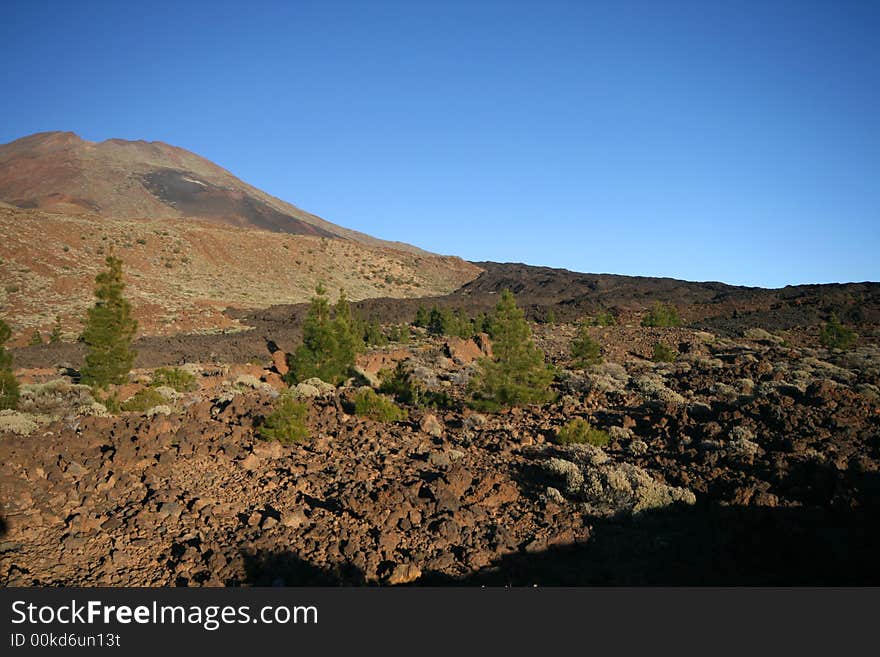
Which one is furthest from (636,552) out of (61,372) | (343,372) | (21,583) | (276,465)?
(61,372)

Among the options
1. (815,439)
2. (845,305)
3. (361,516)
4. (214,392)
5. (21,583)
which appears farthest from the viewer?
(845,305)

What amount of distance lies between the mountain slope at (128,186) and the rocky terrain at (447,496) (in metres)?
85.1

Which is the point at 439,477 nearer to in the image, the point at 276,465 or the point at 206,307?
the point at 276,465

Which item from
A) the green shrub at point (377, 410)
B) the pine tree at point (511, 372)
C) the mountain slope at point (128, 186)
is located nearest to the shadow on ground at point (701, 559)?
the green shrub at point (377, 410)

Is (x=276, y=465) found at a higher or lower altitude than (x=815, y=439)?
lower

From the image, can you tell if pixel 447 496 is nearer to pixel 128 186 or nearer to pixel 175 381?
pixel 175 381

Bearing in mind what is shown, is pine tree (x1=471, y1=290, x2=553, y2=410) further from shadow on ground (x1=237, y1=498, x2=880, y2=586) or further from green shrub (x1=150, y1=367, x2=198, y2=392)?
green shrub (x1=150, y1=367, x2=198, y2=392)

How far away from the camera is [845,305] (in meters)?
44.7

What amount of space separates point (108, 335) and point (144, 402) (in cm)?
327

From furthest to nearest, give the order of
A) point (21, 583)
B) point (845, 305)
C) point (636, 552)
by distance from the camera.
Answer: point (845, 305) → point (636, 552) → point (21, 583)

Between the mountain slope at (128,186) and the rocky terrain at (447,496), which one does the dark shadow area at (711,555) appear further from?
A: the mountain slope at (128,186)

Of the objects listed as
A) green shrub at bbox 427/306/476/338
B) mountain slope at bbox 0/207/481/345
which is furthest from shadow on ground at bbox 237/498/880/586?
mountain slope at bbox 0/207/481/345

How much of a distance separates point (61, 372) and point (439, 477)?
63.0ft

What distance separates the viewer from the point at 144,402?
13.6 metres
